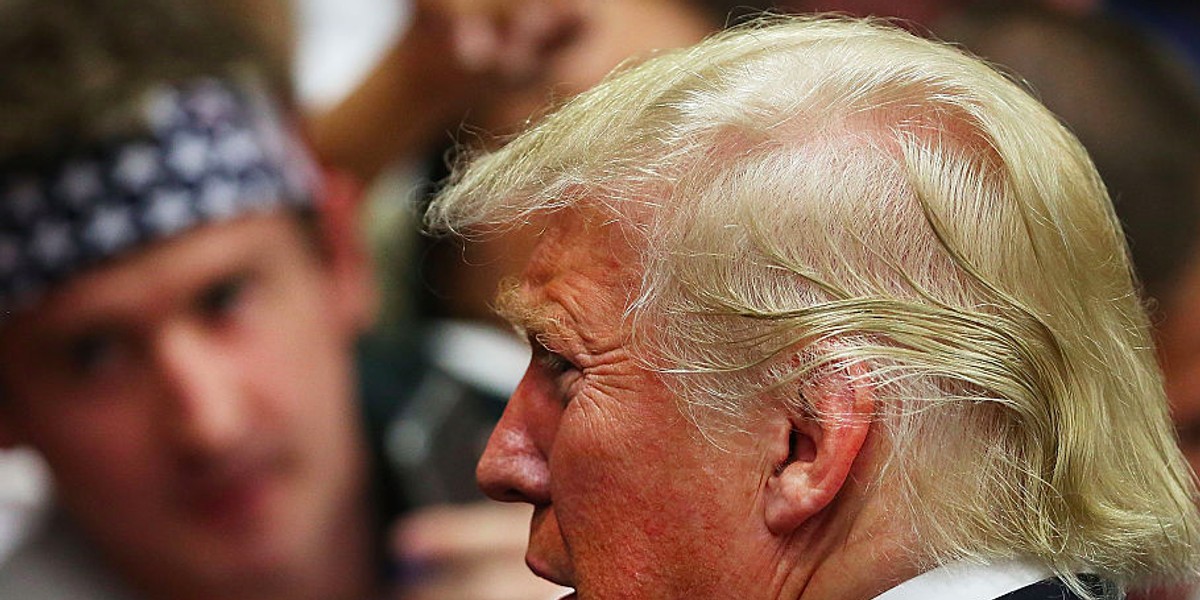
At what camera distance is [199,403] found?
2.18 meters

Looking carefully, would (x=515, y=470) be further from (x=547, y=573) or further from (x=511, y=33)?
(x=511, y=33)

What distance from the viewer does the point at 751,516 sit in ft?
2.85

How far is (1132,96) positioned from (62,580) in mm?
2314

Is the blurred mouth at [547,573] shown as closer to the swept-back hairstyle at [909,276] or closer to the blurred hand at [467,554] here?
the swept-back hairstyle at [909,276]

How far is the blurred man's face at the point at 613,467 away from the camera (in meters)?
0.88

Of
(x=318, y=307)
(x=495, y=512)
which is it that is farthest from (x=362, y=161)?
(x=495, y=512)

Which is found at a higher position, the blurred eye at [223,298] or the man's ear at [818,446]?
the blurred eye at [223,298]

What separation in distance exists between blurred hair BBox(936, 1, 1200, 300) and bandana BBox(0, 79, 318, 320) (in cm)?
137

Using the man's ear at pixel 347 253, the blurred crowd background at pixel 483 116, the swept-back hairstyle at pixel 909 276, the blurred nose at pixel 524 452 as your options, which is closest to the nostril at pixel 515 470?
the blurred nose at pixel 524 452

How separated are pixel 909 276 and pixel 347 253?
175 centimetres

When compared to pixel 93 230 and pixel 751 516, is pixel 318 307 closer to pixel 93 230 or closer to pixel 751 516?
pixel 93 230

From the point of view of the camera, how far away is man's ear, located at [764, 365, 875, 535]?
2.69 feet

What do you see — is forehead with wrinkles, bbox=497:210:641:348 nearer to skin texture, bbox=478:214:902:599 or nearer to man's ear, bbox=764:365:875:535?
skin texture, bbox=478:214:902:599

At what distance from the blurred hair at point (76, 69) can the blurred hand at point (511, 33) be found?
0.50m
